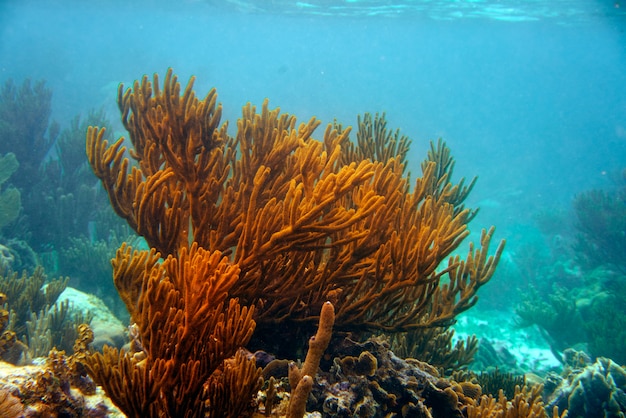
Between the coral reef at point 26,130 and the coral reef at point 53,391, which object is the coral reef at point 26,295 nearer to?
the coral reef at point 53,391

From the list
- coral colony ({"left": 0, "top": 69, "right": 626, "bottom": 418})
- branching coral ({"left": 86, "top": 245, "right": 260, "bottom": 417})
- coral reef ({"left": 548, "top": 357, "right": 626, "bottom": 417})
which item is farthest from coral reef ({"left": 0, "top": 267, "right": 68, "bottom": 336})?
coral reef ({"left": 548, "top": 357, "right": 626, "bottom": 417})

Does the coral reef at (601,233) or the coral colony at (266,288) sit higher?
the coral reef at (601,233)

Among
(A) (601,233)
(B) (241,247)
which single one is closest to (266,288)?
(B) (241,247)

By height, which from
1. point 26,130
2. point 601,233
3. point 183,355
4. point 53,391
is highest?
point 601,233

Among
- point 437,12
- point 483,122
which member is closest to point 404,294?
point 437,12

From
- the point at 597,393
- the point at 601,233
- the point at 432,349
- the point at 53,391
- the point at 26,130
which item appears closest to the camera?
the point at 53,391

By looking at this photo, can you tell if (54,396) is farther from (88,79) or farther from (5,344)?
(88,79)

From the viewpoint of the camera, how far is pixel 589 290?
41.4 ft

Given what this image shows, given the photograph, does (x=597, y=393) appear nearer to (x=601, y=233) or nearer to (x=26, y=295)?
(x=26, y=295)

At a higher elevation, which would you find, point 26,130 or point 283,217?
point 26,130

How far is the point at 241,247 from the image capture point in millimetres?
2543

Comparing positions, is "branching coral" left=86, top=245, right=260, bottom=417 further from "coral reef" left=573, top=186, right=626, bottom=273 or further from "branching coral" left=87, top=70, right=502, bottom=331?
"coral reef" left=573, top=186, right=626, bottom=273

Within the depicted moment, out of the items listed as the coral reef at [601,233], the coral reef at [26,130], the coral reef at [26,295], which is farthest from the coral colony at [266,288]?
the coral reef at [601,233]

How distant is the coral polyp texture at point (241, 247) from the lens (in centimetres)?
189
